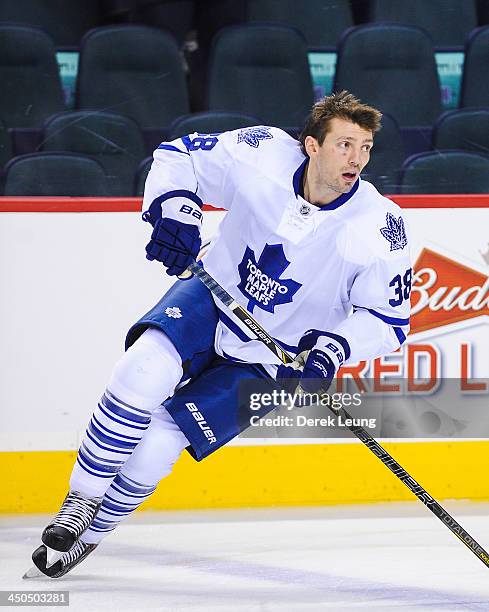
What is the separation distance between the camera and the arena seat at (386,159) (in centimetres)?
402

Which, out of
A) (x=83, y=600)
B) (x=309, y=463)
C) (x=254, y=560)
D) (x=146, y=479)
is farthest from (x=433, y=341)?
(x=83, y=600)

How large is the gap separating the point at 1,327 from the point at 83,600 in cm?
116

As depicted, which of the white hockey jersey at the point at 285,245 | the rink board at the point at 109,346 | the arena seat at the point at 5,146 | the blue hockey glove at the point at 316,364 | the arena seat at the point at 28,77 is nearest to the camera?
the blue hockey glove at the point at 316,364

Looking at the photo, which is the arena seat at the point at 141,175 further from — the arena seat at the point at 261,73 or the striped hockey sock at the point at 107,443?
the striped hockey sock at the point at 107,443

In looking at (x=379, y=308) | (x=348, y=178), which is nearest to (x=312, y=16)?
(x=348, y=178)

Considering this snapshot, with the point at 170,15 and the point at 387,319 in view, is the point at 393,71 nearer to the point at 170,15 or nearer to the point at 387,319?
the point at 170,15

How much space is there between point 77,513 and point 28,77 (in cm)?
226

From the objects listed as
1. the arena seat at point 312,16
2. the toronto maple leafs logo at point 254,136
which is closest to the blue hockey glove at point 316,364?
the toronto maple leafs logo at point 254,136

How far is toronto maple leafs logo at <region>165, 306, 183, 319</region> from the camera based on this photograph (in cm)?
306

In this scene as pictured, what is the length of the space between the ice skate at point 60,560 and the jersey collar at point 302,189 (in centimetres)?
103

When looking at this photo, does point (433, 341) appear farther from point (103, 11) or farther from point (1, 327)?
point (103, 11)

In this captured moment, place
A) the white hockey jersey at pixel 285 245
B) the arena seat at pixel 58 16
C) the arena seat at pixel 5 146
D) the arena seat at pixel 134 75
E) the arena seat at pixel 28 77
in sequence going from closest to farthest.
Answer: the white hockey jersey at pixel 285 245 → the arena seat at pixel 5 146 → the arena seat at pixel 28 77 → the arena seat at pixel 134 75 → the arena seat at pixel 58 16

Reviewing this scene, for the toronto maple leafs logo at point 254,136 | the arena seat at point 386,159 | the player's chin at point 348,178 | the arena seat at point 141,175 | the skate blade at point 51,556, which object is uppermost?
the player's chin at point 348,178

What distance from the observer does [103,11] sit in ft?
17.6
